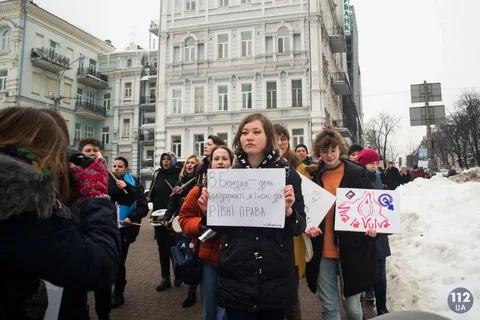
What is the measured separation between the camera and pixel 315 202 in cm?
Answer: 339

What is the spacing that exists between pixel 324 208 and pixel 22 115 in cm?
267

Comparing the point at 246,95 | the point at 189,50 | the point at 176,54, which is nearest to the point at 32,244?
Result: the point at 246,95

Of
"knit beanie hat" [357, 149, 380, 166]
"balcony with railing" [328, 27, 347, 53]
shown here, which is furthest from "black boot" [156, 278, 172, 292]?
"balcony with railing" [328, 27, 347, 53]

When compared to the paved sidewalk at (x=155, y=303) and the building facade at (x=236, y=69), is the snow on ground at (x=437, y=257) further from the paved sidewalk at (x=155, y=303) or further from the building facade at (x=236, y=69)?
the building facade at (x=236, y=69)

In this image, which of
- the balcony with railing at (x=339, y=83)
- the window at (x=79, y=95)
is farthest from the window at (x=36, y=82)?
the balcony with railing at (x=339, y=83)

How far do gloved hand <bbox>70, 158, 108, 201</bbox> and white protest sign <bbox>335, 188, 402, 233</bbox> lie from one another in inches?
92.5

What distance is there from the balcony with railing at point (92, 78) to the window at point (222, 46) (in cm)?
1772

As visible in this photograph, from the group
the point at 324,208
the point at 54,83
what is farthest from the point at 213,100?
the point at 324,208

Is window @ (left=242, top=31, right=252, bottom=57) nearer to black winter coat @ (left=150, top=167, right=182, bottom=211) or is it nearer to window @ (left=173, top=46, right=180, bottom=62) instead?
window @ (left=173, top=46, right=180, bottom=62)

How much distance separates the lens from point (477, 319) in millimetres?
3807

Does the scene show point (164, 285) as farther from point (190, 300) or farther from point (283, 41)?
point (283, 41)

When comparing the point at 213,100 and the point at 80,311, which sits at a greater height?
the point at 213,100

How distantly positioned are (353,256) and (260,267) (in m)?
1.36

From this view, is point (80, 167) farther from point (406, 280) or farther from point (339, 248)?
point (406, 280)
